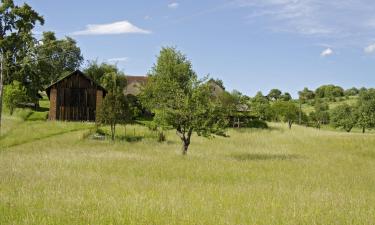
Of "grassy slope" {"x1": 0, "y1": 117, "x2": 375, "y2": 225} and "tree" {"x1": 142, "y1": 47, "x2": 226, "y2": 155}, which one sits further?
"tree" {"x1": 142, "y1": 47, "x2": 226, "y2": 155}

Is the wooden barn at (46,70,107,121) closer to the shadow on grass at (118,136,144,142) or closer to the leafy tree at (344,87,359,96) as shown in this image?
the shadow on grass at (118,136,144,142)

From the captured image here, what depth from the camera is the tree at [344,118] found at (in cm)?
9288

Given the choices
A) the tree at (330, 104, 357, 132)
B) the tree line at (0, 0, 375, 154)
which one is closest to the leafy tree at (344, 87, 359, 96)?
the tree line at (0, 0, 375, 154)

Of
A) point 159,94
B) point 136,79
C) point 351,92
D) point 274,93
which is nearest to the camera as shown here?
point 159,94

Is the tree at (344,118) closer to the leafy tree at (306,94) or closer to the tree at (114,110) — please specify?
the tree at (114,110)

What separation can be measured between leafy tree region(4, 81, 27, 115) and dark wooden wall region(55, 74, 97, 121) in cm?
499

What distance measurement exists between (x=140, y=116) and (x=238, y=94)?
58.3 feet

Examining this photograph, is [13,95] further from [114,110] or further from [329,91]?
[329,91]

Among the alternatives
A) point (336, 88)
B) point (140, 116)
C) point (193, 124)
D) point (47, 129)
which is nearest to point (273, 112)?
point (140, 116)

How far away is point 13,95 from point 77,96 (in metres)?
8.69

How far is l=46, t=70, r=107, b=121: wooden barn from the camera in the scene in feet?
193

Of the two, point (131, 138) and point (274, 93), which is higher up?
point (274, 93)

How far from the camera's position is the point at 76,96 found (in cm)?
5919

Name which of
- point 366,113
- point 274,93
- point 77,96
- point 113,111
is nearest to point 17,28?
point 113,111
